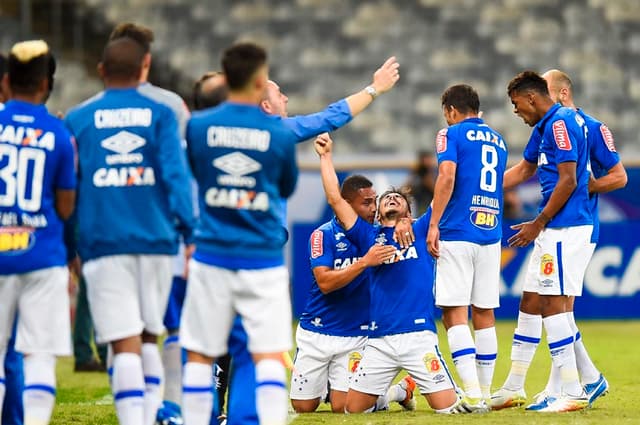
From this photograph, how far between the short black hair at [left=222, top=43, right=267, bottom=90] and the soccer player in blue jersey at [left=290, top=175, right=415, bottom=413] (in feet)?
9.35

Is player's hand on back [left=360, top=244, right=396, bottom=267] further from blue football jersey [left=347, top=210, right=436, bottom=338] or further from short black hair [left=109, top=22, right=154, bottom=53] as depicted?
short black hair [left=109, top=22, right=154, bottom=53]

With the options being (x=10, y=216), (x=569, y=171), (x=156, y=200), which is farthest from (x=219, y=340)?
(x=569, y=171)

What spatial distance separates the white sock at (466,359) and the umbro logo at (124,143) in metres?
2.92

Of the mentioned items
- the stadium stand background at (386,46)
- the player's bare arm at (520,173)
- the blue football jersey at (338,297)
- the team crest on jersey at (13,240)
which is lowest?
the blue football jersey at (338,297)

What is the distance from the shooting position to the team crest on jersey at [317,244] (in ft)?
28.8

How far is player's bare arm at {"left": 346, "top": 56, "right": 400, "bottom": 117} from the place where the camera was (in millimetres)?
7336

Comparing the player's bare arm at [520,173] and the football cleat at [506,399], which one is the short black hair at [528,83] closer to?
the player's bare arm at [520,173]

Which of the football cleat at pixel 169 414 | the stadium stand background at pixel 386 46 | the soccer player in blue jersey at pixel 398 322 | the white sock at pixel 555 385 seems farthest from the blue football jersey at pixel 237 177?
the stadium stand background at pixel 386 46

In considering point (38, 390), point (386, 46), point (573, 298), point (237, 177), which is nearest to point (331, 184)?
point (573, 298)

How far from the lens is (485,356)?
855cm

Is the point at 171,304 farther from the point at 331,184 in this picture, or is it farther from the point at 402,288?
the point at 402,288

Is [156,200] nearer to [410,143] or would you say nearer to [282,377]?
[282,377]

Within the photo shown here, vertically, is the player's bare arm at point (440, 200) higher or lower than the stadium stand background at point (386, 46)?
lower

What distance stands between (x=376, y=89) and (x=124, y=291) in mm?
2051
